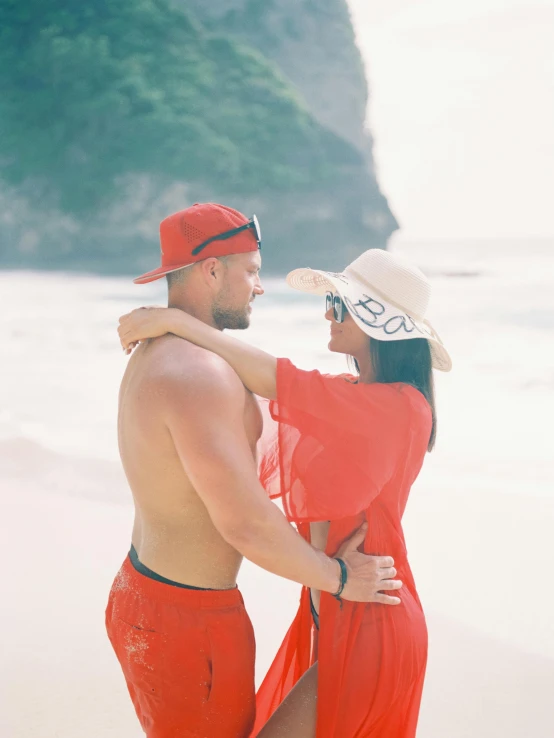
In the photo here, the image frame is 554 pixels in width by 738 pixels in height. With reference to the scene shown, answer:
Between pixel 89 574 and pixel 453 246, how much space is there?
122 feet

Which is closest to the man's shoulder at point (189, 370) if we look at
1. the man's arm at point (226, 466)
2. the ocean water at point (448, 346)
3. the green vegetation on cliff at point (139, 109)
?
the man's arm at point (226, 466)

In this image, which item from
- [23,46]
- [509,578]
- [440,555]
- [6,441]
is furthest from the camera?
[23,46]

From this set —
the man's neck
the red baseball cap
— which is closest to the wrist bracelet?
the man's neck

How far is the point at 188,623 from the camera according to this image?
187 centimetres

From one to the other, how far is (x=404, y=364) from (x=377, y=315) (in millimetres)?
140

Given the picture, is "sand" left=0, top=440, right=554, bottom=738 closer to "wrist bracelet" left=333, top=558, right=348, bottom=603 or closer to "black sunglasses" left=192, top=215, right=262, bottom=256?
"wrist bracelet" left=333, top=558, right=348, bottom=603

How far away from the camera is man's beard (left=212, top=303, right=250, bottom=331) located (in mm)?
2023

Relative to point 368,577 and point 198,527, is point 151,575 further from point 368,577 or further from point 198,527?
point 368,577

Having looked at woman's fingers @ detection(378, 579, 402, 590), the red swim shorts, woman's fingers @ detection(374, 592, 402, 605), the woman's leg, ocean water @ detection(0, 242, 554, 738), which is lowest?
ocean water @ detection(0, 242, 554, 738)

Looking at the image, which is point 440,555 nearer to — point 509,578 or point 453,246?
point 509,578

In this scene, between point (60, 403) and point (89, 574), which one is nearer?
point (89, 574)

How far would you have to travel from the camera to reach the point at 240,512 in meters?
1.77

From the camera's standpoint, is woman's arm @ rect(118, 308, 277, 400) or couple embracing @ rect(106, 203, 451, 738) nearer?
couple embracing @ rect(106, 203, 451, 738)

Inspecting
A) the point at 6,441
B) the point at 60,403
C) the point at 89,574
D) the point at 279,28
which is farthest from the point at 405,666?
the point at 279,28
